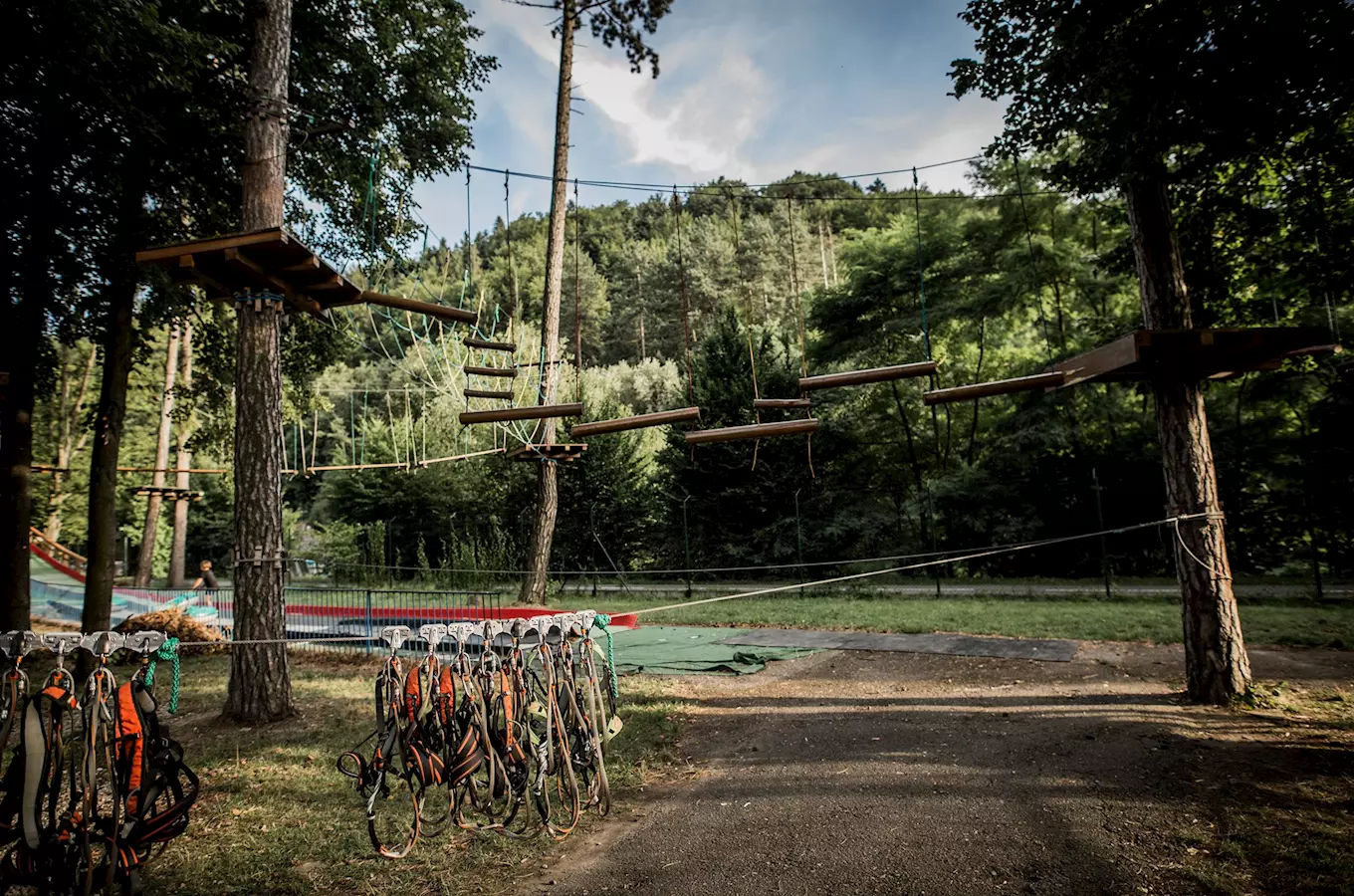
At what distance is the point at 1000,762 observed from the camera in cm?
463

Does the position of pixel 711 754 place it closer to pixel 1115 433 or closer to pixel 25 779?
pixel 25 779

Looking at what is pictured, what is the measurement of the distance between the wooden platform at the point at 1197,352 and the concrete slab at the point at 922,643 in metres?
3.31

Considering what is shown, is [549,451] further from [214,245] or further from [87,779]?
[87,779]

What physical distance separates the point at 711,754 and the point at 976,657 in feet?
13.4

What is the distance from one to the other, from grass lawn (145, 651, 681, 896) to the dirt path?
0.34 metres

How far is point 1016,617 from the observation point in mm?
10477

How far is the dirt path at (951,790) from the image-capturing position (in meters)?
3.30

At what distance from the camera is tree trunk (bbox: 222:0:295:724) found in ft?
19.8

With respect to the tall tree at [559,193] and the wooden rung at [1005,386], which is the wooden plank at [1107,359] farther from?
the tall tree at [559,193]

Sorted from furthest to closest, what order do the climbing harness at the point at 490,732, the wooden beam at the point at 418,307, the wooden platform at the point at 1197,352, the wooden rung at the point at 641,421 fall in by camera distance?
the wooden beam at the point at 418,307
the wooden rung at the point at 641,421
the wooden platform at the point at 1197,352
the climbing harness at the point at 490,732

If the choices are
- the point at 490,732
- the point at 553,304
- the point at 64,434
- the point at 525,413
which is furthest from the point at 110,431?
the point at 64,434

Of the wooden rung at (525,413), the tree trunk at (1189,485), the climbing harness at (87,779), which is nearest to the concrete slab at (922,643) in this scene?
the tree trunk at (1189,485)

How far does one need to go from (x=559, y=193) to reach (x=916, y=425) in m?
12.9

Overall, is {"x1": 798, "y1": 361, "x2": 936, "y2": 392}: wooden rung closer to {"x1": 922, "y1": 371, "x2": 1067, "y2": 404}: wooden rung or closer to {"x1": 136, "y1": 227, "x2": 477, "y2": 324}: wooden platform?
{"x1": 922, "y1": 371, "x2": 1067, "y2": 404}: wooden rung
